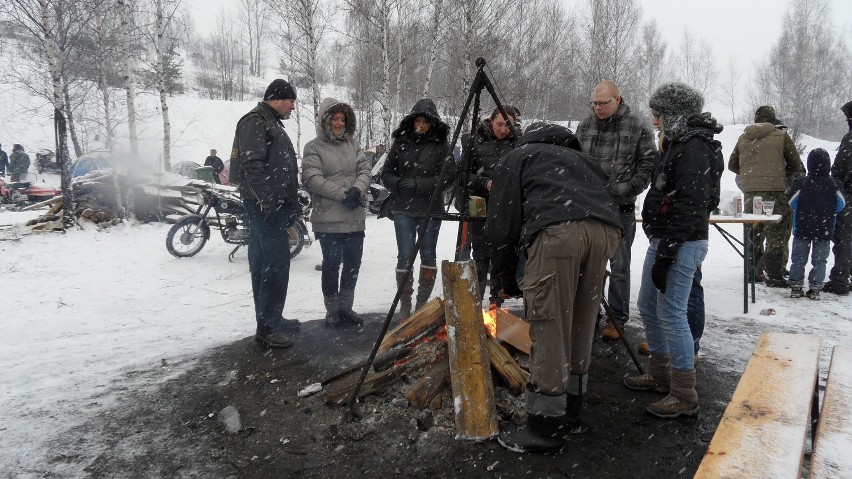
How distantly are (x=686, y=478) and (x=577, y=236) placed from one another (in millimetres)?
1359

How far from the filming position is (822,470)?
1918mm

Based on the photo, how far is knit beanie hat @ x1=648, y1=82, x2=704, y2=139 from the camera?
325 cm

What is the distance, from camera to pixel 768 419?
229 cm

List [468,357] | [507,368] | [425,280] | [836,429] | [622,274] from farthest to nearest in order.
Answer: [425,280]
[622,274]
[507,368]
[468,357]
[836,429]

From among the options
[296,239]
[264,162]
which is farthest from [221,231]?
[264,162]

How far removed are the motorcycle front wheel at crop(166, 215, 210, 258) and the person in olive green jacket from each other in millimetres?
8166

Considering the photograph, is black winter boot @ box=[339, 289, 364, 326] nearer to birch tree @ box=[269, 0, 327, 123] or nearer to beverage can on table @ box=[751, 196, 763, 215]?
beverage can on table @ box=[751, 196, 763, 215]

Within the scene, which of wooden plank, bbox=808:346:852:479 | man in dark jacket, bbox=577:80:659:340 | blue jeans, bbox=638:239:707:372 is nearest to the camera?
wooden plank, bbox=808:346:852:479

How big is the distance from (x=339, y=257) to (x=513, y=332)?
1.94m

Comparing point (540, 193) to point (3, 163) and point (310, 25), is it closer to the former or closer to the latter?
point (310, 25)

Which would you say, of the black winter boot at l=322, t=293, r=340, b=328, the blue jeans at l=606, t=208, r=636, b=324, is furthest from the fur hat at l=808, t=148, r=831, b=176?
the black winter boot at l=322, t=293, r=340, b=328

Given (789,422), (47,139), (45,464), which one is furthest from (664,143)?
(47,139)

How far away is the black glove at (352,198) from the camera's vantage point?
482 centimetres

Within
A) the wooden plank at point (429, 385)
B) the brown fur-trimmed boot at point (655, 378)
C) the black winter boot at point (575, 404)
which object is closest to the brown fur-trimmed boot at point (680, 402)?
the brown fur-trimmed boot at point (655, 378)
